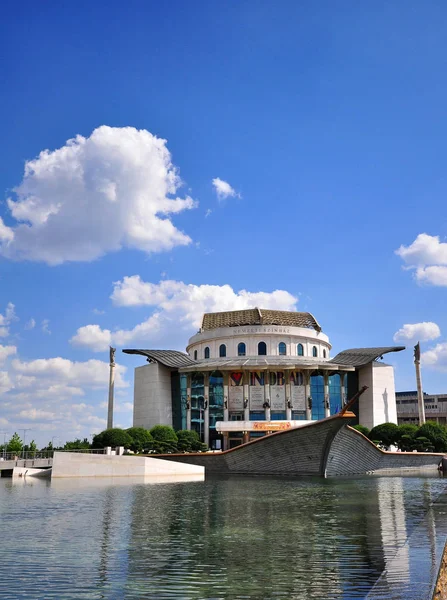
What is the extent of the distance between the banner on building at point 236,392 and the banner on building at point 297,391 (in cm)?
592

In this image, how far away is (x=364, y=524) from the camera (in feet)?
52.6

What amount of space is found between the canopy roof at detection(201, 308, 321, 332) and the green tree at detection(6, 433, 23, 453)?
2668cm

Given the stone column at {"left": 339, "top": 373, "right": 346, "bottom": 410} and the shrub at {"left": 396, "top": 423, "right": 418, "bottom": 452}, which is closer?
the shrub at {"left": 396, "top": 423, "right": 418, "bottom": 452}

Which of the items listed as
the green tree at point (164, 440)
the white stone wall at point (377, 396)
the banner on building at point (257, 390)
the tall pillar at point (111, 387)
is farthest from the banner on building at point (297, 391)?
the tall pillar at point (111, 387)

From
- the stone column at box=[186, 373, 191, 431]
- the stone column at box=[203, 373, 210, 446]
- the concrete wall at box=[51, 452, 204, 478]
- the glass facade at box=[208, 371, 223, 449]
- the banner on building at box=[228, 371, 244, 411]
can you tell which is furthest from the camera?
the stone column at box=[186, 373, 191, 431]

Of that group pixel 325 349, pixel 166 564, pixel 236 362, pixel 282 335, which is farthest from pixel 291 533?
pixel 325 349

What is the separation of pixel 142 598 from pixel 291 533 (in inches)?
263

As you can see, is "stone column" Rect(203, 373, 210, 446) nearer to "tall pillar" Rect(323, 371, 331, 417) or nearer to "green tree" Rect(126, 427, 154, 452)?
"green tree" Rect(126, 427, 154, 452)

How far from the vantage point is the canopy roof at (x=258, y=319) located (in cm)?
7763

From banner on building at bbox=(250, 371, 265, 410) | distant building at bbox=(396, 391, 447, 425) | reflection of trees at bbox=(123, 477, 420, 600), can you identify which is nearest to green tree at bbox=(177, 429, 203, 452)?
banner on building at bbox=(250, 371, 265, 410)

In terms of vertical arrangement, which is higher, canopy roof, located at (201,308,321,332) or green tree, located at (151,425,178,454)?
canopy roof, located at (201,308,321,332)

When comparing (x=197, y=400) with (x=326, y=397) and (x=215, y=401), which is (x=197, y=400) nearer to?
(x=215, y=401)

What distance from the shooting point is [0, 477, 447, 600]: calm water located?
9.15 metres

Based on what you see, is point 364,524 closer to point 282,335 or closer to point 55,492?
point 55,492
